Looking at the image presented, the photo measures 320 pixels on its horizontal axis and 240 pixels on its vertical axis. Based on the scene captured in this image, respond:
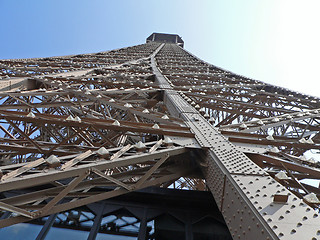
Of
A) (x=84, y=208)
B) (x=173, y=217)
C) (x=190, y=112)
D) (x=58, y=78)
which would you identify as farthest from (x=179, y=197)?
(x=58, y=78)

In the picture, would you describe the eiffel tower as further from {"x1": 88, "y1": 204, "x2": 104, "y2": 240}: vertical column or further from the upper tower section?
the upper tower section

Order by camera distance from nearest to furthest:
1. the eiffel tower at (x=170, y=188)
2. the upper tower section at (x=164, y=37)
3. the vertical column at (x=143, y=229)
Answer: the eiffel tower at (x=170, y=188), the vertical column at (x=143, y=229), the upper tower section at (x=164, y=37)

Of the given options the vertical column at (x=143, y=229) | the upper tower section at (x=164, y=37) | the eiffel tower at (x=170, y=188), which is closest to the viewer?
the eiffel tower at (x=170, y=188)

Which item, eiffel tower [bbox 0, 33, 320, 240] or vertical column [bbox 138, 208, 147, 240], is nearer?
eiffel tower [bbox 0, 33, 320, 240]

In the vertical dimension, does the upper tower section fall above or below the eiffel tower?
above

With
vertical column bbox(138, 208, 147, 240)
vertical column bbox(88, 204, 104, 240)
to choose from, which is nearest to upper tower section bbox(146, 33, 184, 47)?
vertical column bbox(88, 204, 104, 240)

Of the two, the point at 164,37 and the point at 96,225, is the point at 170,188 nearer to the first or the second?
the point at 96,225

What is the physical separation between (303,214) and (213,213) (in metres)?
2.29

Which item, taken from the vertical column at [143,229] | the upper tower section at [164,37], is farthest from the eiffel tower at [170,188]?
the upper tower section at [164,37]

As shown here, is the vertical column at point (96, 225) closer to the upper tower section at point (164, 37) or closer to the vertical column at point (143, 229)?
the vertical column at point (143, 229)

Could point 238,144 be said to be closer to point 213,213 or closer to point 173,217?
point 213,213

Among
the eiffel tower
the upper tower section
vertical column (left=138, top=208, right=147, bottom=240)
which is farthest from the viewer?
the upper tower section

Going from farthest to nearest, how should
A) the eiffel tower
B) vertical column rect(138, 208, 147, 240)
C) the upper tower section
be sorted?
1. the upper tower section
2. vertical column rect(138, 208, 147, 240)
3. the eiffel tower

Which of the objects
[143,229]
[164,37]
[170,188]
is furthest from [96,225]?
[164,37]
